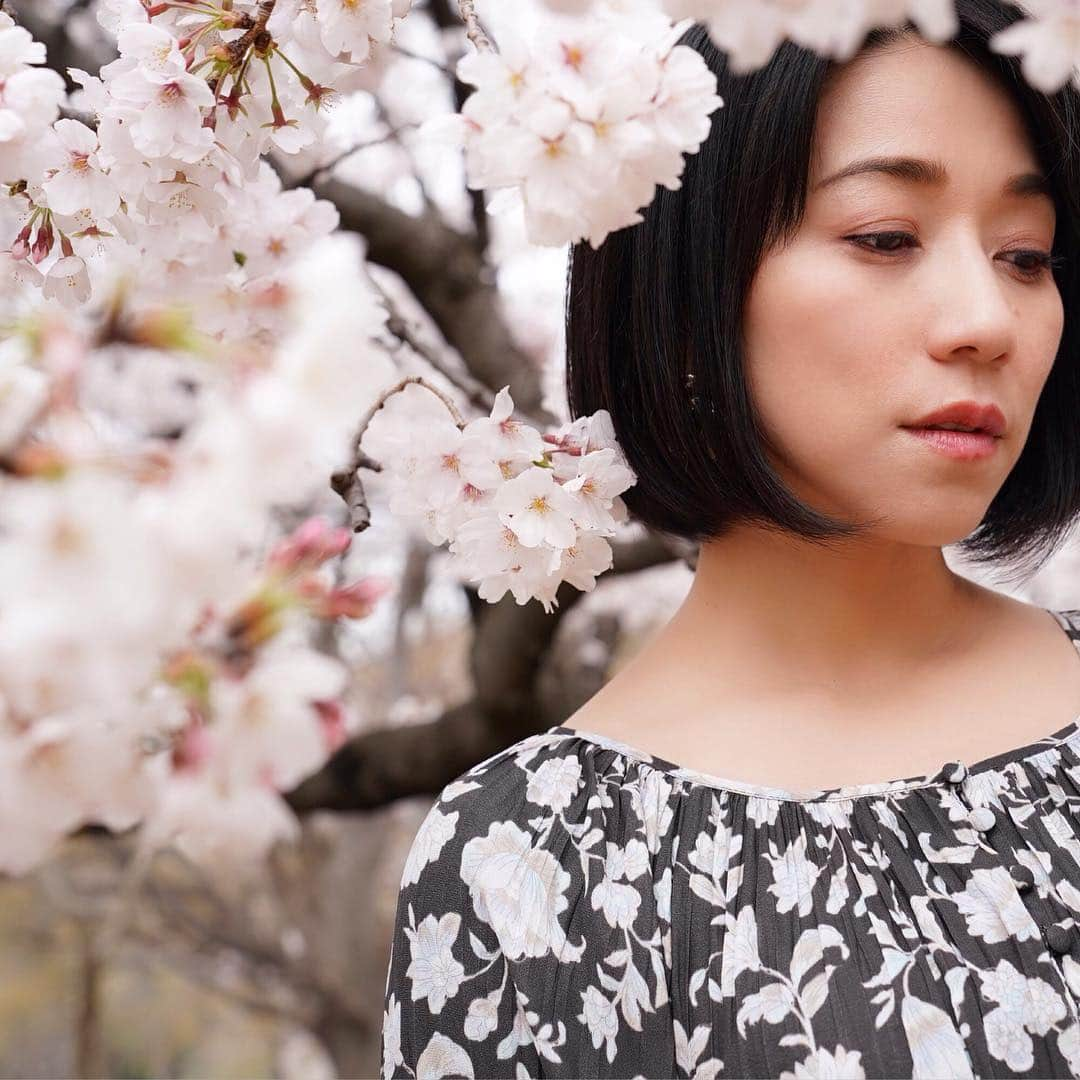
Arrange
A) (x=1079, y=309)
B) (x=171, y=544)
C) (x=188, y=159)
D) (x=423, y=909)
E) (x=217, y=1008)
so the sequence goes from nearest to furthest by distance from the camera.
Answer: (x=171, y=544)
(x=188, y=159)
(x=423, y=909)
(x=1079, y=309)
(x=217, y=1008)

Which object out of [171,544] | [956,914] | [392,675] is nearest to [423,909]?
[956,914]

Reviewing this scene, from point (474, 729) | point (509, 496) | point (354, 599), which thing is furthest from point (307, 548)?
point (474, 729)

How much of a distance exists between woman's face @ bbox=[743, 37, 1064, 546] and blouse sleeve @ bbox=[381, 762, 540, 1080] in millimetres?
498

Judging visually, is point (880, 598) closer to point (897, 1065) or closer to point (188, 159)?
point (897, 1065)

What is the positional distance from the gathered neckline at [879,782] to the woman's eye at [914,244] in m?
0.46

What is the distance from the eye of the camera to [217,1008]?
6.89 metres

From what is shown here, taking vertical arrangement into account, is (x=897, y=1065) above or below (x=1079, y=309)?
below

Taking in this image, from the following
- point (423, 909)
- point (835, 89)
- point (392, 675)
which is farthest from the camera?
point (392, 675)

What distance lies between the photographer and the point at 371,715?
4551 mm

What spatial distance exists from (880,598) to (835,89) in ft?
1.69

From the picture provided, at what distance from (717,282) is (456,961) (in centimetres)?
71

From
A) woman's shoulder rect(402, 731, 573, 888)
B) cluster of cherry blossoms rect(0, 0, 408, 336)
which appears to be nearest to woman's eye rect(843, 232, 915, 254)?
cluster of cherry blossoms rect(0, 0, 408, 336)

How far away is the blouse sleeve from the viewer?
1.22m

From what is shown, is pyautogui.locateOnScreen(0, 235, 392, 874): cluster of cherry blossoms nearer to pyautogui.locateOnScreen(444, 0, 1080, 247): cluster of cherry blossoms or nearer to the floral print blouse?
pyautogui.locateOnScreen(444, 0, 1080, 247): cluster of cherry blossoms
